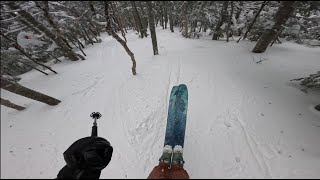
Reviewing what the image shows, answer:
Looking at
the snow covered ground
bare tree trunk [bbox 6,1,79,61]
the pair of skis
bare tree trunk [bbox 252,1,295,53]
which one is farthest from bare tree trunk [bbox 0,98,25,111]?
bare tree trunk [bbox 252,1,295,53]

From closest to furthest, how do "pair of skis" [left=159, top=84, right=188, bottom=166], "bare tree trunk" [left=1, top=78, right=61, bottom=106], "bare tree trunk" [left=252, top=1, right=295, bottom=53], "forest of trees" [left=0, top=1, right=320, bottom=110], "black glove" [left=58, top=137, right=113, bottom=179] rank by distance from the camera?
1. "black glove" [left=58, top=137, right=113, bottom=179]
2. "pair of skis" [left=159, top=84, right=188, bottom=166]
3. "bare tree trunk" [left=1, top=78, right=61, bottom=106]
4. "forest of trees" [left=0, top=1, right=320, bottom=110]
5. "bare tree trunk" [left=252, top=1, right=295, bottom=53]

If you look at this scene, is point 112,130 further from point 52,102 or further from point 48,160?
point 52,102

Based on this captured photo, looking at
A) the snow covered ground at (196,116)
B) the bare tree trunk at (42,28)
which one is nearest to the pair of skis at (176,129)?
the snow covered ground at (196,116)

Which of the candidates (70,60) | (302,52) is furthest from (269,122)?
(70,60)

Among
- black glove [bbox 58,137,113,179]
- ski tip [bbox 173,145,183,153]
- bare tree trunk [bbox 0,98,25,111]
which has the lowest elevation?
bare tree trunk [bbox 0,98,25,111]

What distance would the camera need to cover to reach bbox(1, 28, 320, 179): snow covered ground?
5.65 meters

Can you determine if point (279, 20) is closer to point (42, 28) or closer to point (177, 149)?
point (177, 149)

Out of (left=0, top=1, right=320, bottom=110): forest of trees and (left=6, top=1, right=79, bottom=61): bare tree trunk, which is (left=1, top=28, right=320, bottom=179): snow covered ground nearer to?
(left=0, top=1, right=320, bottom=110): forest of trees

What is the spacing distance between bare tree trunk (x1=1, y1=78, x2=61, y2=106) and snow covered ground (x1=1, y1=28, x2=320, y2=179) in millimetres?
405

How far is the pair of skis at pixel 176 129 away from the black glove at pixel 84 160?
2098 mm

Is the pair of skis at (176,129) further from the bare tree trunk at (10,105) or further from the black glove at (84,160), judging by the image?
the bare tree trunk at (10,105)

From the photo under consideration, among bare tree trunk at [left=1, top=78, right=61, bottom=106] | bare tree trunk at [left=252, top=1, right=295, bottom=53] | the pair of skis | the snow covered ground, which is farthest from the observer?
bare tree trunk at [left=252, top=1, right=295, bottom=53]

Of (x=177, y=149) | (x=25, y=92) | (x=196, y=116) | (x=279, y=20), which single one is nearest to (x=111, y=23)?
(x=25, y=92)

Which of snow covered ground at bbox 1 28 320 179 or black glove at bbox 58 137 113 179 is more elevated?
black glove at bbox 58 137 113 179
